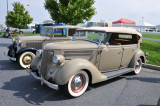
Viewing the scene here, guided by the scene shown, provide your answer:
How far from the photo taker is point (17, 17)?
85.4ft

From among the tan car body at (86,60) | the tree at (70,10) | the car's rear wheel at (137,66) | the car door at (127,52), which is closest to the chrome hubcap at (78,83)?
the tan car body at (86,60)

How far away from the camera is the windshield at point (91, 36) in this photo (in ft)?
13.6

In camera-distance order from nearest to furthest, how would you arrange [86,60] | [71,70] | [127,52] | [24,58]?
[71,70]
[86,60]
[127,52]
[24,58]

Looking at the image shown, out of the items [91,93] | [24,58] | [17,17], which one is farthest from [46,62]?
[17,17]

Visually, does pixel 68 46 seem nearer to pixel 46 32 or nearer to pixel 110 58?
pixel 110 58

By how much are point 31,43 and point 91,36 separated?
3074 mm

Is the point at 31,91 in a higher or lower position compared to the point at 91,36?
lower

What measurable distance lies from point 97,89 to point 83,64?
0.95 metres

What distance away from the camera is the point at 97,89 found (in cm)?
386

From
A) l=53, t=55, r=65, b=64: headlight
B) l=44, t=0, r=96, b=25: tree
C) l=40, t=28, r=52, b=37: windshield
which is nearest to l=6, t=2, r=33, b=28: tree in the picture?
l=44, t=0, r=96, b=25: tree

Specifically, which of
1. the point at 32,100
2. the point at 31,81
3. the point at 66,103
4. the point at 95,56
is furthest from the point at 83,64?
the point at 31,81

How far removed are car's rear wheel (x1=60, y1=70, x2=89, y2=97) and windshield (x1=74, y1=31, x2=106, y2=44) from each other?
114 cm

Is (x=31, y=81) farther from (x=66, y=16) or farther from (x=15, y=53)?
(x=66, y=16)

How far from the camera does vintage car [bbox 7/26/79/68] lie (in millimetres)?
5688
